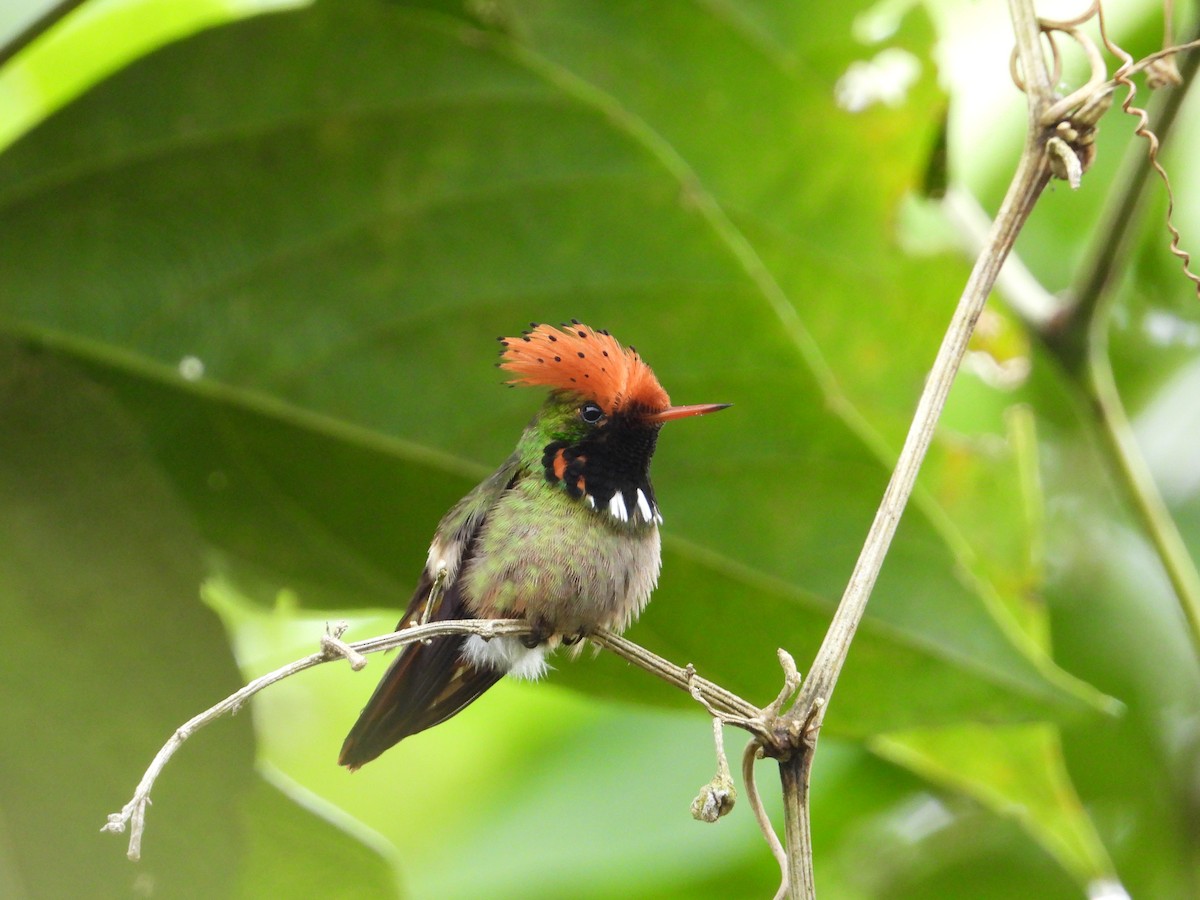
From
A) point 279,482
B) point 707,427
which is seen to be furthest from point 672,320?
point 279,482

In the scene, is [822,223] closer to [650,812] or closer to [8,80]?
[650,812]

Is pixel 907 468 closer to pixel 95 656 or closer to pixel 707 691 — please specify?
pixel 707 691

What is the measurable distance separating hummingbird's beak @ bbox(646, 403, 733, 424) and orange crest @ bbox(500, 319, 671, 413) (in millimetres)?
18

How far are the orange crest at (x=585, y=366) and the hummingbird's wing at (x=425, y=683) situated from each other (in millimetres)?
167

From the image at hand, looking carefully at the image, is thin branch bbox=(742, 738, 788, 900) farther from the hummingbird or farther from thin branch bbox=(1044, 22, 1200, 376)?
thin branch bbox=(1044, 22, 1200, 376)

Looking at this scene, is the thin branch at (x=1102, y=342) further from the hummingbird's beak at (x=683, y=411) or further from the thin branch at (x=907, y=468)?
the hummingbird's beak at (x=683, y=411)

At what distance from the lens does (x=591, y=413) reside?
39.2 inches

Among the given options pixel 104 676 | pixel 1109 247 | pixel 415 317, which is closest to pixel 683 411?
pixel 415 317

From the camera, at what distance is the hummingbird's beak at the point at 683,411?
762 millimetres

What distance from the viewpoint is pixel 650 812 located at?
2133mm

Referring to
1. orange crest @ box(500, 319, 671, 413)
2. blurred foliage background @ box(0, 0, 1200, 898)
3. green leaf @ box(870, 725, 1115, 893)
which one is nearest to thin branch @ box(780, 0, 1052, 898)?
orange crest @ box(500, 319, 671, 413)

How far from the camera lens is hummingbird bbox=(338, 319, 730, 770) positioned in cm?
85

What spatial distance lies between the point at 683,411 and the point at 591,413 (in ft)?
0.60

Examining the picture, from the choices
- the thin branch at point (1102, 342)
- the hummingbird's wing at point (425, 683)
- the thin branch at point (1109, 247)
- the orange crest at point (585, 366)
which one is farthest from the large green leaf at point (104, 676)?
the thin branch at point (1109, 247)
